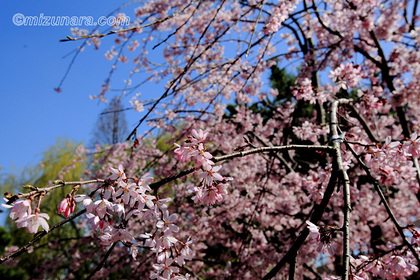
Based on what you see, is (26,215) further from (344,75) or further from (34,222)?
(344,75)

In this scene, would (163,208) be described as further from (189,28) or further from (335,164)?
(189,28)

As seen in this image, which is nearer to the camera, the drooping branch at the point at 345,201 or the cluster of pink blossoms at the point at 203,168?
the drooping branch at the point at 345,201

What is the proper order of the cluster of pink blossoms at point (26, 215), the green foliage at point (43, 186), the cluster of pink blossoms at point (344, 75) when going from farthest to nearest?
the green foliage at point (43, 186) < the cluster of pink blossoms at point (344, 75) < the cluster of pink blossoms at point (26, 215)

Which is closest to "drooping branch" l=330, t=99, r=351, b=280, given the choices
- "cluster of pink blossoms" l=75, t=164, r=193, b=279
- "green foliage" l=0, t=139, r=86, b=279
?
"cluster of pink blossoms" l=75, t=164, r=193, b=279

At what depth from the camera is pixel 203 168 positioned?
1150 mm

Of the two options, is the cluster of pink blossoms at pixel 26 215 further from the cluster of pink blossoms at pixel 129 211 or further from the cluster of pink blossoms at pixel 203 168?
the cluster of pink blossoms at pixel 203 168

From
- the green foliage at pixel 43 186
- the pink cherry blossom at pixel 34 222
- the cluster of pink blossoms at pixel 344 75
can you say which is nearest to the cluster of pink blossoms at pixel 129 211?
the pink cherry blossom at pixel 34 222

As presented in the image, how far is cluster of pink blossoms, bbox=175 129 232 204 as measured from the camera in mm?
1124

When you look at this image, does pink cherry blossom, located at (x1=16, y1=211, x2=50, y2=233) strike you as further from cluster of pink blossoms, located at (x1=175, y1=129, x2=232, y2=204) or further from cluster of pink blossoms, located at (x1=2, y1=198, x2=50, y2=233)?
cluster of pink blossoms, located at (x1=175, y1=129, x2=232, y2=204)

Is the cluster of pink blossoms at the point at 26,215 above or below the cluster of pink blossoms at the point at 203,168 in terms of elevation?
below

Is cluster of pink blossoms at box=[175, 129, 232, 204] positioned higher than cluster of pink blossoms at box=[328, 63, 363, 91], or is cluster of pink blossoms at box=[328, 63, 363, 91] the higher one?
cluster of pink blossoms at box=[328, 63, 363, 91]

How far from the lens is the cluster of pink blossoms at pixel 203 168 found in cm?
112

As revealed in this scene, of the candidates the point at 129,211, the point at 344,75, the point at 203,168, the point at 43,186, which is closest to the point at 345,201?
the point at 203,168

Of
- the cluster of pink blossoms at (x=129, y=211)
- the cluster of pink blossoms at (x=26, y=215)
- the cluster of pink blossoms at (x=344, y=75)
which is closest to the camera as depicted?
the cluster of pink blossoms at (x=26, y=215)
